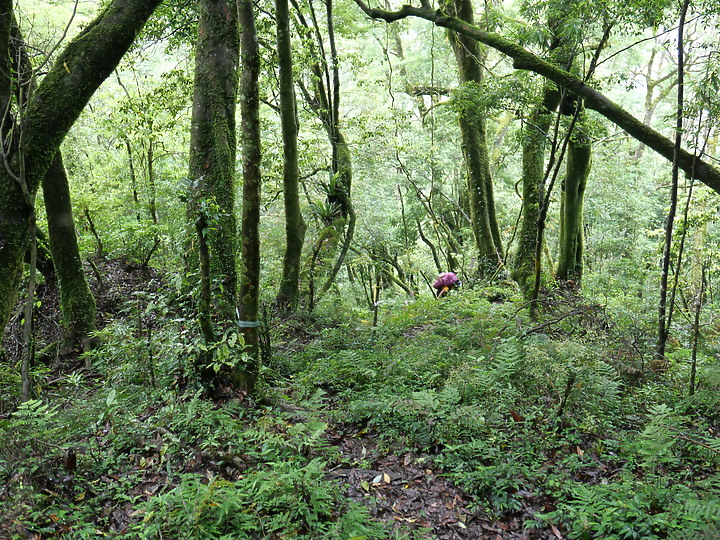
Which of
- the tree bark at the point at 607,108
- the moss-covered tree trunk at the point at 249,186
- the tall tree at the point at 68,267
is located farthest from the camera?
the tall tree at the point at 68,267

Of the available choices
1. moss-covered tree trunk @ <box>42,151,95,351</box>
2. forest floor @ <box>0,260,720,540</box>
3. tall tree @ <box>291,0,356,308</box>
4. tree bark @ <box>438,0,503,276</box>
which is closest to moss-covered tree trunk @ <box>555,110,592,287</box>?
tree bark @ <box>438,0,503,276</box>

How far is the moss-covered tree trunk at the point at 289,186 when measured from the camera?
880cm

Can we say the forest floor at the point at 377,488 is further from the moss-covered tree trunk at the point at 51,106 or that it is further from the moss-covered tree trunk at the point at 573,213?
the moss-covered tree trunk at the point at 573,213

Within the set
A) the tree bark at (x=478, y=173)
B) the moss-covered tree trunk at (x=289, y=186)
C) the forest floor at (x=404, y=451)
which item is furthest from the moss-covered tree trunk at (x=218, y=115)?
the tree bark at (x=478, y=173)

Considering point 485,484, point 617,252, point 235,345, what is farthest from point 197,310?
point 617,252

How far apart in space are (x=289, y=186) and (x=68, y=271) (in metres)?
4.07

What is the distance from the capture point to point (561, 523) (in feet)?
11.1

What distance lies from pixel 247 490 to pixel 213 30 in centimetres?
483

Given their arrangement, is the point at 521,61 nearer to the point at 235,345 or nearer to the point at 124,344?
the point at 235,345

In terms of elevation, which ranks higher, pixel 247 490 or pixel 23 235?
pixel 23 235

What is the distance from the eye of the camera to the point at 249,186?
15.4 feet

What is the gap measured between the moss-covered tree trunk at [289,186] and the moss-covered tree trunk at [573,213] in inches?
219

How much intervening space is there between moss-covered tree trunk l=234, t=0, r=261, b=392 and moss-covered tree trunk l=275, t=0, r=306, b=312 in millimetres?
4063

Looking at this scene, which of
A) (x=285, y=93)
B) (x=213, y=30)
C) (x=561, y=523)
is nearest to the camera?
(x=561, y=523)
